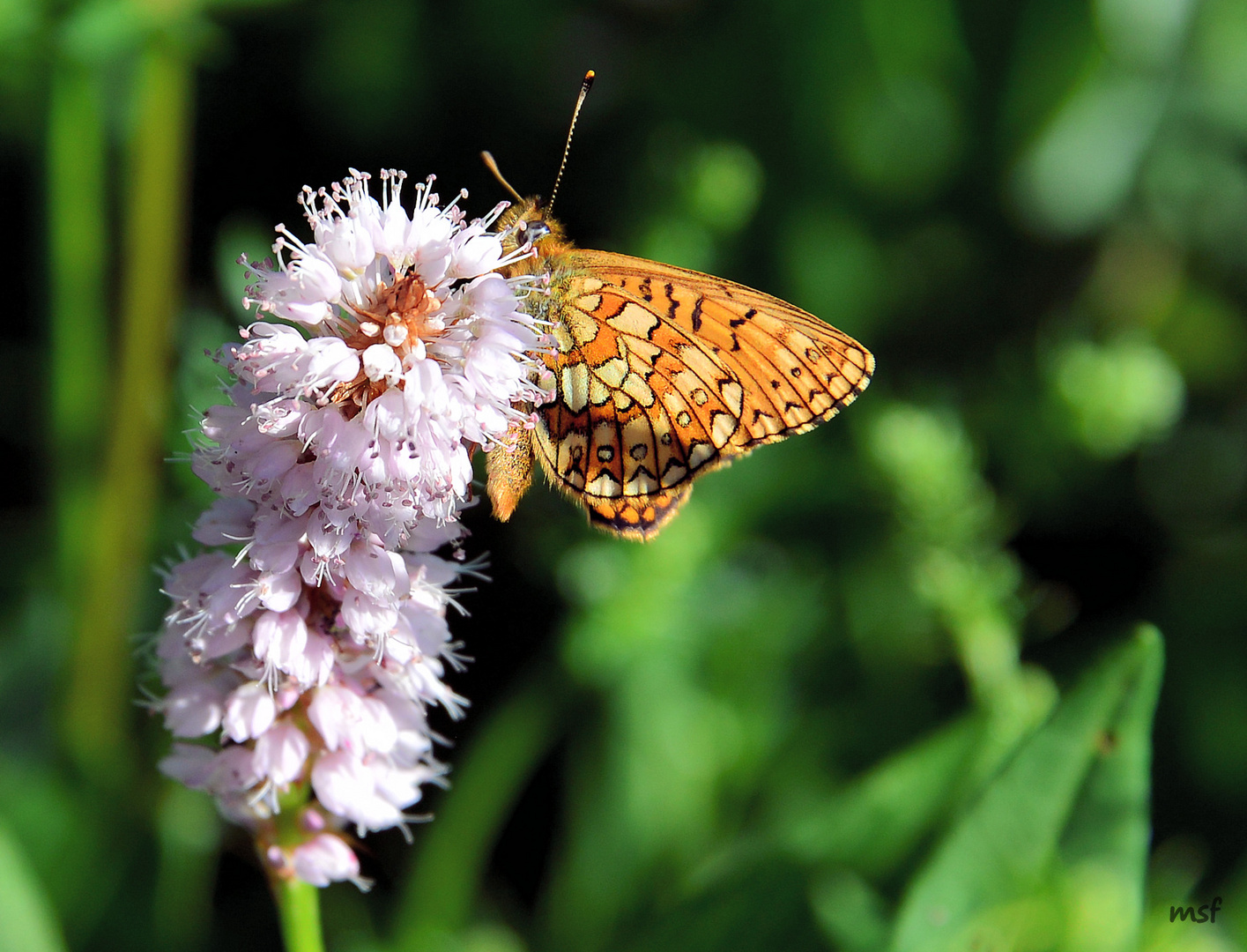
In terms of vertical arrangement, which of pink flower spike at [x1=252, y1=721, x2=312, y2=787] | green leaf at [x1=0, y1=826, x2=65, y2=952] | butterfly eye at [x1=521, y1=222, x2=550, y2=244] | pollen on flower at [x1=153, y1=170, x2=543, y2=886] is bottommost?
green leaf at [x1=0, y1=826, x2=65, y2=952]

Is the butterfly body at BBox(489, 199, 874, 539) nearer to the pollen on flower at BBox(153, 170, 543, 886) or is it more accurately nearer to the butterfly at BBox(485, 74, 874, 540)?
the butterfly at BBox(485, 74, 874, 540)

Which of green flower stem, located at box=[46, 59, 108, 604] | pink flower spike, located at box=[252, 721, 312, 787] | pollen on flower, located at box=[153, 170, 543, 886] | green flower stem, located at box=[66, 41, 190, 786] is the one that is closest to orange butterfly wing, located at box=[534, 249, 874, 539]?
pollen on flower, located at box=[153, 170, 543, 886]

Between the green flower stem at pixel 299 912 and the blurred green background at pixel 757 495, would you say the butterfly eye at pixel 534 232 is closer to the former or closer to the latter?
the blurred green background at pixel 757 495

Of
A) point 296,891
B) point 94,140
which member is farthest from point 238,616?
point 94,140

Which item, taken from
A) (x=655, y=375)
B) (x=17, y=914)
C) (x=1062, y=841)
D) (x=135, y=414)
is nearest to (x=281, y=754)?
(x=17, y=914)

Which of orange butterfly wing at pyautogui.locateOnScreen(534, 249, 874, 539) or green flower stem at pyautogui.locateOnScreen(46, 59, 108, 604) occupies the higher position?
orange butterfly wing at pyautogui.locateOnScreen(534, 249, 874, 539)

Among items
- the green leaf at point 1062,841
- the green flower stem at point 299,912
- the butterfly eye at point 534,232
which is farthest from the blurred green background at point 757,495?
the butterfly eye at point 534,232

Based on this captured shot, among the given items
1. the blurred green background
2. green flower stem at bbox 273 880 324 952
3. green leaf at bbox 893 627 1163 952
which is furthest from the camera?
the blurred green background

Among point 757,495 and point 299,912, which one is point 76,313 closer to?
point 757,495
